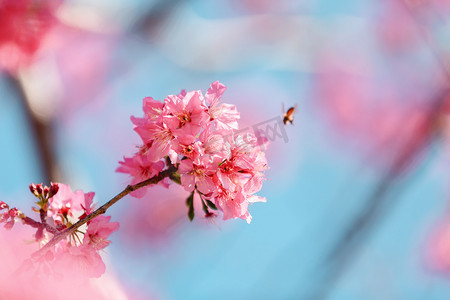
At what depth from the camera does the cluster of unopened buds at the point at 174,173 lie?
32.9 inches

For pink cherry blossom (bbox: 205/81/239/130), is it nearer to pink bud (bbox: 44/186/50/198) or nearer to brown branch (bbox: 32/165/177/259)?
brown branch (bbox: 32/165/177/259)

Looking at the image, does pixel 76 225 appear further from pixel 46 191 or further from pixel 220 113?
pixel 220 113

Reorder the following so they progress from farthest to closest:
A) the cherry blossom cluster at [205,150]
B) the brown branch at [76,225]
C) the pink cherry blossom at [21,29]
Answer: the pink cherry blossom at [21,29]
the cherry blossom cluster at [205,150]
the brown branch at [76,225]

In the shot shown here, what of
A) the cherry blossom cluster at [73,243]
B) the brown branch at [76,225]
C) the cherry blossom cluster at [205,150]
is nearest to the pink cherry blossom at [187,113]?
the cherry blossom cluster at [205,150]

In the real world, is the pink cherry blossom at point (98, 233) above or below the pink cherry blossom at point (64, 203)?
below

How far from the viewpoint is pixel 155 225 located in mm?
4547

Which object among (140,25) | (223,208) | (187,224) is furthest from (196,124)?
(187,224)

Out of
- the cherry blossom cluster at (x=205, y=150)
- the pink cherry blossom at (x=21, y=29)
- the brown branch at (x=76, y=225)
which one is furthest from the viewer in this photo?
the pink cherry blossom at (x=21, y=29)

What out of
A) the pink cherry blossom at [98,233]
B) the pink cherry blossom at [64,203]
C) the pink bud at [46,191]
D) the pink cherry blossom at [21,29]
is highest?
the pink cherry blossom at [21,29]

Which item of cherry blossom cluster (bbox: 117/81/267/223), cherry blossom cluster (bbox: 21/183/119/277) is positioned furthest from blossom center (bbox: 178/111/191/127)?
cherry blossom cluster (bbox: 21/183/119/277)

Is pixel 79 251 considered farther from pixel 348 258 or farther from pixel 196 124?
pixel 348 258

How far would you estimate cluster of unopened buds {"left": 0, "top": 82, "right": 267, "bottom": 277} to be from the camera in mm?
834

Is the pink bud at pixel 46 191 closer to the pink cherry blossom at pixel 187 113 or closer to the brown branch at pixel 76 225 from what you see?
the brown branch at pixel 76 225

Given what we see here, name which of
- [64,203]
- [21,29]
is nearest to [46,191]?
[64,203]
